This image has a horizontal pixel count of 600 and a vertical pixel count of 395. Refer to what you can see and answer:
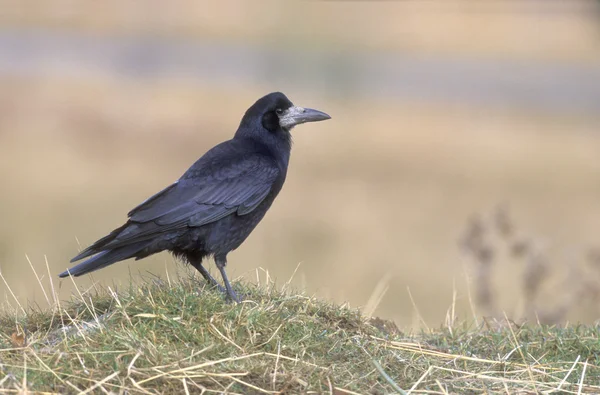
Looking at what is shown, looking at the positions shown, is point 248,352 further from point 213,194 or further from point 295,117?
point 295,117

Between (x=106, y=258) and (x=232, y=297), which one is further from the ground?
(x=106, y=258)

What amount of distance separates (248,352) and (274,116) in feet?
8.53

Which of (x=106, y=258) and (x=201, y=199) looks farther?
(x=201, y=199)

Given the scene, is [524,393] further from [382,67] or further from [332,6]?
[332,6]

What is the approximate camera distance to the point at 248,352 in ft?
13.9

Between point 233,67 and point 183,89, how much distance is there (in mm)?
5004

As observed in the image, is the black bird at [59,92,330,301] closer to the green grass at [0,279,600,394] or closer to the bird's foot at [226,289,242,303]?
the bird's foot at [226,289,242,303]

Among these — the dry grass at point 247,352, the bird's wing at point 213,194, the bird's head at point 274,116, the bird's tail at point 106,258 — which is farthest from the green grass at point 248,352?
the bird's head at point 274,116

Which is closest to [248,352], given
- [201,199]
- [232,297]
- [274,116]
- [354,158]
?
[232,297]


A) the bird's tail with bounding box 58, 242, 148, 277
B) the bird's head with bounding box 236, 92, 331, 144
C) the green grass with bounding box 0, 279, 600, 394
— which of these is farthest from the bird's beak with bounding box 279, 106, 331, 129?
the green grass with bounding box 0, 279, 600, 394

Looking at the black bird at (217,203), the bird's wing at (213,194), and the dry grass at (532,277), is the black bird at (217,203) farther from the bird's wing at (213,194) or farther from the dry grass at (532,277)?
the dry grass at (532,277)

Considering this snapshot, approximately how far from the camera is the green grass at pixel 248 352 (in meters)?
A: 3.93

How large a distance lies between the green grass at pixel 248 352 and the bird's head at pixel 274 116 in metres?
1.59

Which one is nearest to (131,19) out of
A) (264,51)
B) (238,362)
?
(264,51)
